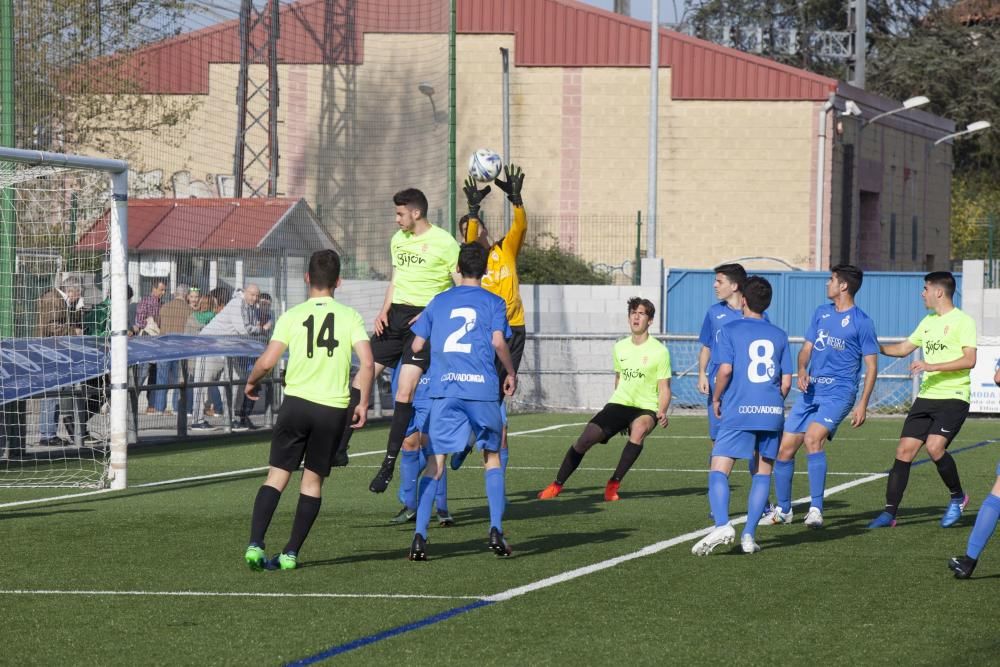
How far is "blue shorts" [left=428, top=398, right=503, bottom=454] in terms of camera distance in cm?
920

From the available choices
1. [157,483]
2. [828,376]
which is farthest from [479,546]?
Result: [157,483]

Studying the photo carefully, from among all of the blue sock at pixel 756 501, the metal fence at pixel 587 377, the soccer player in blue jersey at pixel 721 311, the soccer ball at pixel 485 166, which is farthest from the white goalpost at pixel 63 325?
the metal fence at pixel 587 377

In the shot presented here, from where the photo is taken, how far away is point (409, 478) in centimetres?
1138

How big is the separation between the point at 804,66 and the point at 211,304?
40.2 m

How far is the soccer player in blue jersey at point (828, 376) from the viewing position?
11.4 metres

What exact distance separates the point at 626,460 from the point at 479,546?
10.8 ft

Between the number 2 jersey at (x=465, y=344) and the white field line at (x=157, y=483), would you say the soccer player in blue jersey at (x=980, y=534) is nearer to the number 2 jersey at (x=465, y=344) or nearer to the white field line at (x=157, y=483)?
the number 2 jersey at (x=465, y=344)

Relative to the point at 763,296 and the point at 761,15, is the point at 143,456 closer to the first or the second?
the point at 763,296

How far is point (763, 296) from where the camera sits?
9.96 meters

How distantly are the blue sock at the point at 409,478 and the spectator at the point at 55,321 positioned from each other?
244 inches

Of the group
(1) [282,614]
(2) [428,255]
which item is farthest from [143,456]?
(1) [282,614]

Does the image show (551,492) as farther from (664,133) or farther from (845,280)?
(664,133)

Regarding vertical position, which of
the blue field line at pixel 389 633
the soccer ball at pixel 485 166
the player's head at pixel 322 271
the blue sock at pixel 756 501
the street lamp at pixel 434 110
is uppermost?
the street lamp at pixel 434 110

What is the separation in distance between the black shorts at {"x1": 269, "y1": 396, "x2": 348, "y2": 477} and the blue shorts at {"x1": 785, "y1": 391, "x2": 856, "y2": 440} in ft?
13.2
